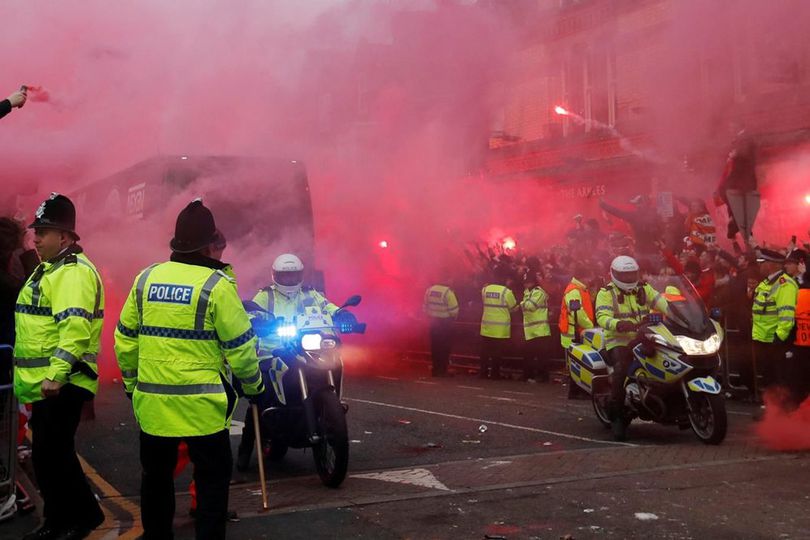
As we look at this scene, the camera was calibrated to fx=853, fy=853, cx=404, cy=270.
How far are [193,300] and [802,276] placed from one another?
291 inches

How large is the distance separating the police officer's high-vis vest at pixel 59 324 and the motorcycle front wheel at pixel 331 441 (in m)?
1.87

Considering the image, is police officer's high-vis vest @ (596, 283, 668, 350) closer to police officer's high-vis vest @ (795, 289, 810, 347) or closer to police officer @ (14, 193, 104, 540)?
police officer's high-vis vest @ (795, 289, 810, 347)

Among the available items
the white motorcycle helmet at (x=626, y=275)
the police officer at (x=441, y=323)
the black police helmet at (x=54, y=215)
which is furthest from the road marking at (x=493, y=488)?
the police officer at (x=441, y=323)

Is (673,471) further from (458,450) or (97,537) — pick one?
(97,537)

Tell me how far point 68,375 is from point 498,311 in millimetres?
9801

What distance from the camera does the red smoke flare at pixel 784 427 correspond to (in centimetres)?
737

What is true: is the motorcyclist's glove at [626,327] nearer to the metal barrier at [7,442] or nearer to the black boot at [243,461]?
the black boot at [243,461]

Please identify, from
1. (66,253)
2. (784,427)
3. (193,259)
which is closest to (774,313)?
(784,427)

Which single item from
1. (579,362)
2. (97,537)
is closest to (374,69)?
(579,362)

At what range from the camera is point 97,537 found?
4984 mm

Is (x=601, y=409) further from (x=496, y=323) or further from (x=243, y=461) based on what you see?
(x=496, y=323)

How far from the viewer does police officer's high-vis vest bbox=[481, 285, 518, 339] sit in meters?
A: 13.6

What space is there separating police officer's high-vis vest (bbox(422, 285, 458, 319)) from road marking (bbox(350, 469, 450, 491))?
25.4 ft

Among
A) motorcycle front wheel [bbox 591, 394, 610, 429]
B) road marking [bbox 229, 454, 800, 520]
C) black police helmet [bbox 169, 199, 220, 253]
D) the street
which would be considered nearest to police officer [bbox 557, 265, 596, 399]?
motorcycle front wheel [bbox 591, 394, 610, 429]
